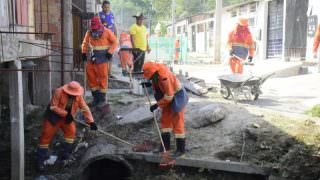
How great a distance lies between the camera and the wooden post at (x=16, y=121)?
6.04 m

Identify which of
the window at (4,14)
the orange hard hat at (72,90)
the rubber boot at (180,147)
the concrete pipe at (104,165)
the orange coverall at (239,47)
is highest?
the window at (4,14)

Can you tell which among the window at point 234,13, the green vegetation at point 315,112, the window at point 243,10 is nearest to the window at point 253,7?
the window at point 243,10

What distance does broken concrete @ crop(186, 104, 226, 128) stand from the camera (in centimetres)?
741

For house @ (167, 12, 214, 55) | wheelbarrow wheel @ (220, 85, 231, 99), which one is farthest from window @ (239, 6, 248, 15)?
wheelbarrow wheel @ (220, 85, 231, 99)

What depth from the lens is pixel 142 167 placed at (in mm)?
6602

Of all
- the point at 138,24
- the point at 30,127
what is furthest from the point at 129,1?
the point at 30,127

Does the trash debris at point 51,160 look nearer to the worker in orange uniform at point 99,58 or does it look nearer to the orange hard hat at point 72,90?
the orange hard hat at point 72,90

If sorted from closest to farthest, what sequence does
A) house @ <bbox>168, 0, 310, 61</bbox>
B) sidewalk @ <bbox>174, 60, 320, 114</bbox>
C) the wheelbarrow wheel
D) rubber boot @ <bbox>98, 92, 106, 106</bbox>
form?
rubber boot @ <bbox>98, 92, 106, 106</bbox> < sidewalk @ <bbox>174, 60, 320, 114</bbox> < the wheelbarrow wheel < house @ <bbox>168, 0, 310, 61</bbox>

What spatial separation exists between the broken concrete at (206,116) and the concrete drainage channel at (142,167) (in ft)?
4.11

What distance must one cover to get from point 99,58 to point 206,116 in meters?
2.46

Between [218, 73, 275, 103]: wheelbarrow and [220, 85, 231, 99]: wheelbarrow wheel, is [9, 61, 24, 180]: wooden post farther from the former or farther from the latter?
[220, 85, 231, 99]: wheelbarrow wheel

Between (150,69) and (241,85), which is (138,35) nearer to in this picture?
(241,85)

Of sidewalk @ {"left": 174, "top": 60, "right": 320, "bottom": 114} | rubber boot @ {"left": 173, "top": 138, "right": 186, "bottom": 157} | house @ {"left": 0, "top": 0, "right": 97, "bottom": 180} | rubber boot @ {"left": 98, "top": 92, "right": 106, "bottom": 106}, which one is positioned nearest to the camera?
house @ {"left": 0, "top": 0, "right": 97, "bottom": 180}

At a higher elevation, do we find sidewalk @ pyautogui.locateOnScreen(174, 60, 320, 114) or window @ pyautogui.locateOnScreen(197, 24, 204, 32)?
window @ pyautogui.locateOnScreen(197, 24, 204, 32)
